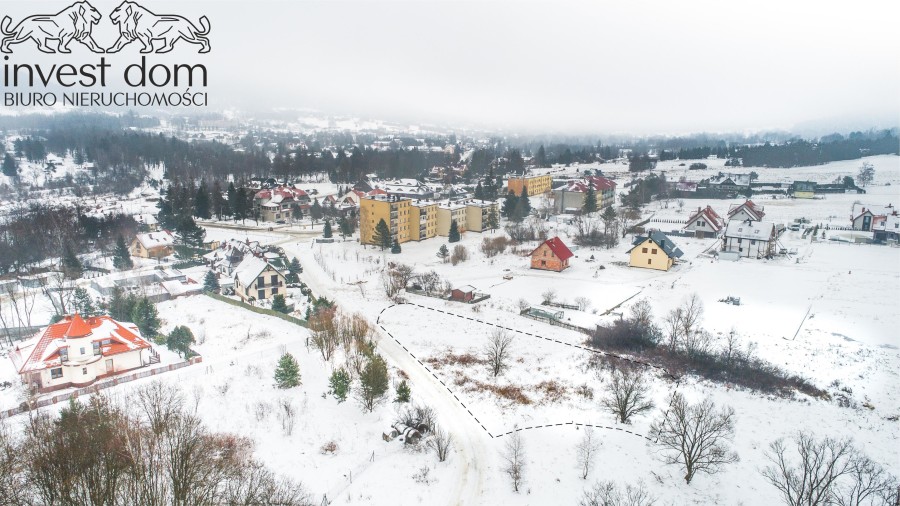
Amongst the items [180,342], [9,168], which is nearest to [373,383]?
[180,342]

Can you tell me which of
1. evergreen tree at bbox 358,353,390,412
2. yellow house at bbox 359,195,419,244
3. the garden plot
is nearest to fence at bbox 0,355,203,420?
evergreen tree at bbox 358,353,390,412

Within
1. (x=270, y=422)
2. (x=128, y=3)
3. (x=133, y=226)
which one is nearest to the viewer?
(x=270, y=422)

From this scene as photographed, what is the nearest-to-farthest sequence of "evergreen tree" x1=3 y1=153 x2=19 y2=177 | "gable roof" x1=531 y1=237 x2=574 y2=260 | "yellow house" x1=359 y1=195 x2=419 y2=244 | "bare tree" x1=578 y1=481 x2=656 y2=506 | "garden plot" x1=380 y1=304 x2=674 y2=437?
"bare tree" x1=578 y1=481 x2=656 y2=506 < "garden plot" x1=380 y1=304 x2=674 y2=437 < "gable roof" x1=531 y1=237 x2=574 y2=260 < "yellow house" x1=359 y1=195 x2=419 y2=244 < "evergreen tree" x1=3 y1=153 x2=19 y2=177

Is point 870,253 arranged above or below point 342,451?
above

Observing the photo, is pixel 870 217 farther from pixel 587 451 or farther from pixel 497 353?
pixel 587 451

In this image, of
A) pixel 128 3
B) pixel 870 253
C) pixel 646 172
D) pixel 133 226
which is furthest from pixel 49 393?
pixel 646 172

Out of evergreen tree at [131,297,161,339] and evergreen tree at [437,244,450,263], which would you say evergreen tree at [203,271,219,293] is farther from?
evergreen tree at [437,244,450,263]

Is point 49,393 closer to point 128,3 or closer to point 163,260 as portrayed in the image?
point 128,3
